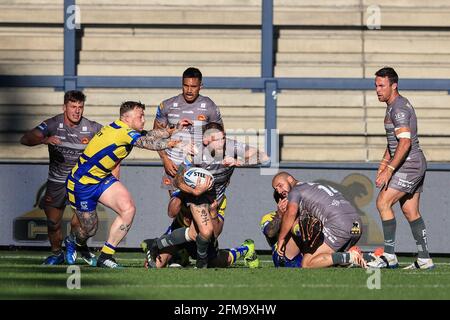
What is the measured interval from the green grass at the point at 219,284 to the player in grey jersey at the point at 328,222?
37cm

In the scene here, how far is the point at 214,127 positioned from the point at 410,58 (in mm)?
6438

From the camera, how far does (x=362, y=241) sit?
15391 mm

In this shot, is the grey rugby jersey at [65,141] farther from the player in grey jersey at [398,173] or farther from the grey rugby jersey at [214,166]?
the player in grey jersey at [398,173]

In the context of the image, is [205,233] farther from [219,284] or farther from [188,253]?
[219,284]

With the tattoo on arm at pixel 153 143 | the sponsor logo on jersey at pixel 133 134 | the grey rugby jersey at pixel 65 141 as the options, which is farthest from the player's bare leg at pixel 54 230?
the tattoo on arm at pixel 153 143

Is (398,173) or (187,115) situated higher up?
(187,115)

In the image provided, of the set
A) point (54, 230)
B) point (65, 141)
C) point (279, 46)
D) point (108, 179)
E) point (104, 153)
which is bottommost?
point (54, 230)

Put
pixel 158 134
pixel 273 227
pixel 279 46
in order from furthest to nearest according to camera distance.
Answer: pixel 279 46 < pixel 273 227 < pixel 158 134

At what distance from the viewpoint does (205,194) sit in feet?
37.1

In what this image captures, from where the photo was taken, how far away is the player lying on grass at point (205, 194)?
11.1 metres

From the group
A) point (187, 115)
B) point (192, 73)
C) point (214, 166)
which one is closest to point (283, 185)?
point (214, 166)

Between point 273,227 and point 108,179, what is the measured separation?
75.9 inches

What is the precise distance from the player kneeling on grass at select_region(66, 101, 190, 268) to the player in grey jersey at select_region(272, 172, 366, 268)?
4.44 feet

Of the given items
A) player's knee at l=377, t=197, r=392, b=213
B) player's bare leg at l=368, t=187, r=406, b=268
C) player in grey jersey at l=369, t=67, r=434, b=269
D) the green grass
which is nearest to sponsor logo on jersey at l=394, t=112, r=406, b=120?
player in grey jersey at l=369, t=67, r=434, b=269
